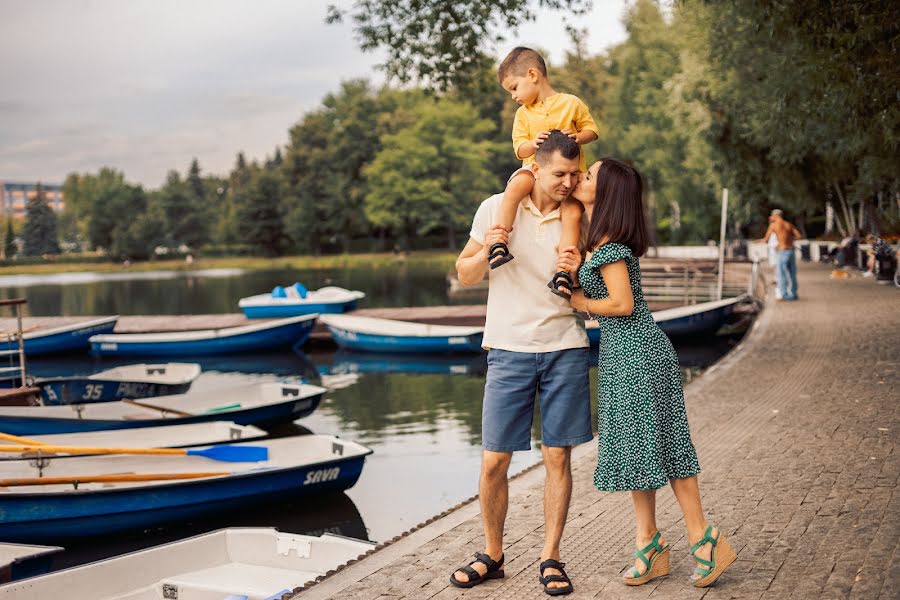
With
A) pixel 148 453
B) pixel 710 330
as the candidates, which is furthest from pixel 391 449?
pixel 710 330

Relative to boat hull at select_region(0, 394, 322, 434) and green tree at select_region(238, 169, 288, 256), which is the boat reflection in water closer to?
boat hull at select_region(0, 394, 322, 434)

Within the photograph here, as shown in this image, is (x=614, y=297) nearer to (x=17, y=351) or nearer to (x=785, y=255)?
(x=17, y=351)

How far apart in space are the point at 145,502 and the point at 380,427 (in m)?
6.15

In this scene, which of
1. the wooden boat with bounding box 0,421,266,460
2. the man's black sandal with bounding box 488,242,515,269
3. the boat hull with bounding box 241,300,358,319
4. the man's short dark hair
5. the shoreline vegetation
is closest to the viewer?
the man's black sandal with bounding box 488,242,515,269

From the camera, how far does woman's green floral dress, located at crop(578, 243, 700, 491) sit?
14.8 feet

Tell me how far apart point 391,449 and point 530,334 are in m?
8.56

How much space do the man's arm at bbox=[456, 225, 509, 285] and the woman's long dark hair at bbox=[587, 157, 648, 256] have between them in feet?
1.51

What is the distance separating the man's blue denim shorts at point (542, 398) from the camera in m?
4.60

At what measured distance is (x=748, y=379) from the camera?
11.7 metres

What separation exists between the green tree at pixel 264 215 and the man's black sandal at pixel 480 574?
86623 mm

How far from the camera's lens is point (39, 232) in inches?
5079

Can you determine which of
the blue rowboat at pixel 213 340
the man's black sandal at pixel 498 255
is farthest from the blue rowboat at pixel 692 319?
the man's black sandal at pixel 498 255

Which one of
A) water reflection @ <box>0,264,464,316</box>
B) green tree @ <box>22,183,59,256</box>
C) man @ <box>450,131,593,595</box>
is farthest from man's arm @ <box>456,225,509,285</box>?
green tree @ <box>22,183,59,256</box>

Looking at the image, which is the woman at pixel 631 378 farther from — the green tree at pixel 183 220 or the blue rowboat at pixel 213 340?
the green tree at pixel 183 220
